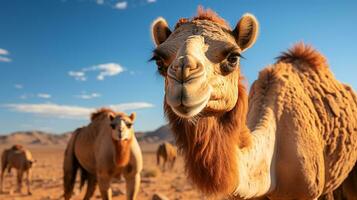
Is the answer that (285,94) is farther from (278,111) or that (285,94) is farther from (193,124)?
(193,124)

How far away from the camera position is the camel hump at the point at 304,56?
476 cm

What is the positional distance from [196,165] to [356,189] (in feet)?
11.8

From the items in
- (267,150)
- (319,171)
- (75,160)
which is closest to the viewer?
(267,150)

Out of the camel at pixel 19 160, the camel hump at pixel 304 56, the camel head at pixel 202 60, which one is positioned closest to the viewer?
the camel head at pixel 202 60

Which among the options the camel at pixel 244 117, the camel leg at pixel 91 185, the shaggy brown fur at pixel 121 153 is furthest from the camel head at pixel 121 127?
the camel at pixel 244 117

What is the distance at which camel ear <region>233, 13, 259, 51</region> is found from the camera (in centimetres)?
287

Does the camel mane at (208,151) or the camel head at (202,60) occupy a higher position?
the camel head at (202,60)

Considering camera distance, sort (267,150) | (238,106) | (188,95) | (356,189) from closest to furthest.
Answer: (188,95) → (238,106) → (267,150) → (356,189)

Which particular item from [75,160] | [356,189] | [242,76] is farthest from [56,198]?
[242,76]

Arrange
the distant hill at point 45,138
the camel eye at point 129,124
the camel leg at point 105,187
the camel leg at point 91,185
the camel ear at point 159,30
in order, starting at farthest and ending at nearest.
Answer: the distant hill at point 45,138, the camel leg at point 91,185, the camel eye at point 129,124, the camel leg at point 105,187, the camel ear at point 159,30

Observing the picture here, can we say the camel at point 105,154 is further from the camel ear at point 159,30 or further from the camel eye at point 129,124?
the camel ear at point 159,30

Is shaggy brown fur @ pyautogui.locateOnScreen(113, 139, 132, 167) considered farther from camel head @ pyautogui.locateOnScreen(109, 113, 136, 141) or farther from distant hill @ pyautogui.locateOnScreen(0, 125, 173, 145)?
distant hill @ pyautogui.locateOnScreen(0, 125, 173, 145)

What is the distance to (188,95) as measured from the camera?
6.57 ft

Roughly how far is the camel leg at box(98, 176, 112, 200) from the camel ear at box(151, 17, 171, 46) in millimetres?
5126
